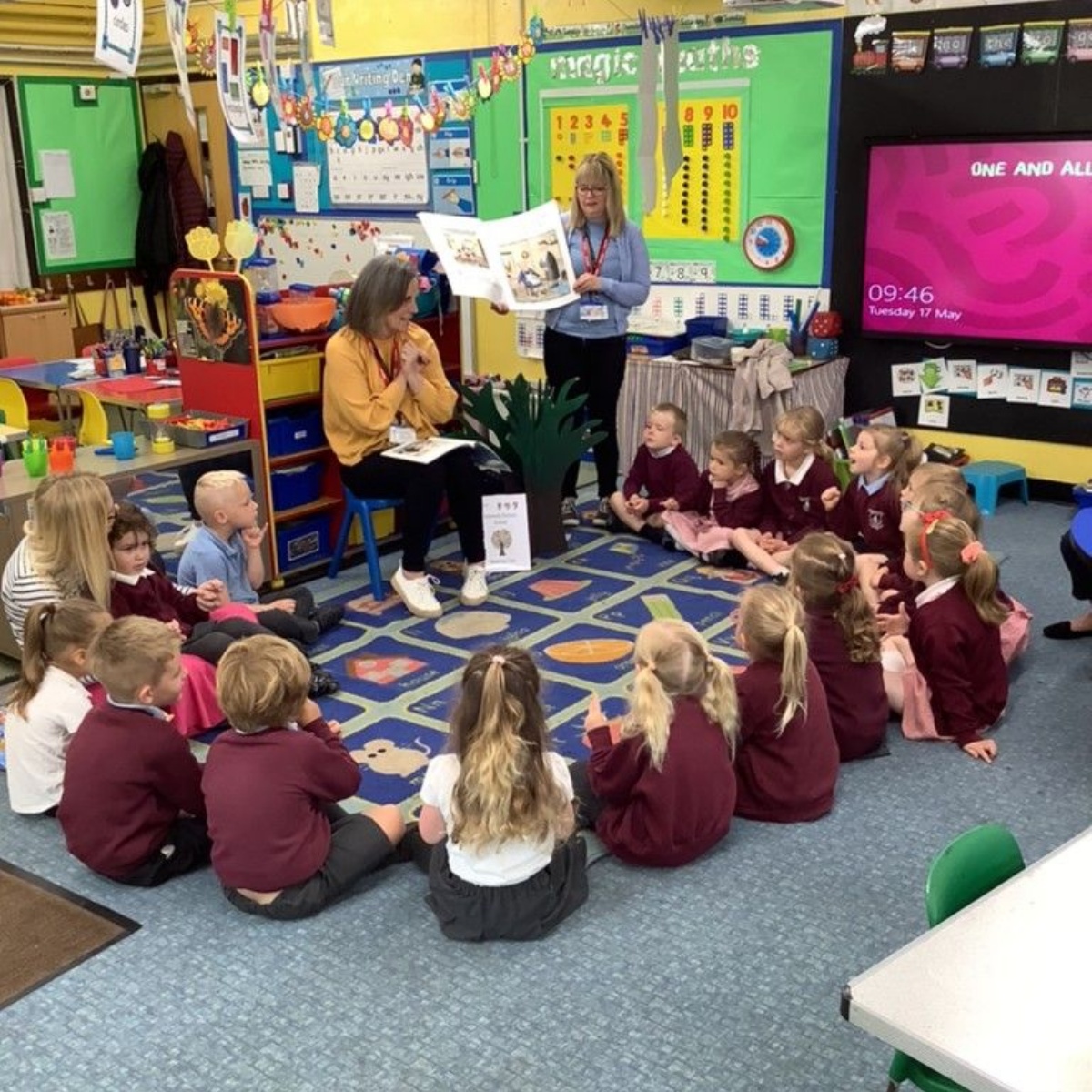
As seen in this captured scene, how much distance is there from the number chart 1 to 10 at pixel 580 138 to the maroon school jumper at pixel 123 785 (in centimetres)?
458

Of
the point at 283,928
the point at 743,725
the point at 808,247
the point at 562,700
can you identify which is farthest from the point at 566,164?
the point at 283,928

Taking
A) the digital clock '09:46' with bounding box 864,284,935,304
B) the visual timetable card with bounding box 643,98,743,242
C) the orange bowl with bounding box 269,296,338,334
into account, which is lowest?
the digital clock '09:46' with bounding box 864,284,935,304

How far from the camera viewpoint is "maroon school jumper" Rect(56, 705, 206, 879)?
2.80m

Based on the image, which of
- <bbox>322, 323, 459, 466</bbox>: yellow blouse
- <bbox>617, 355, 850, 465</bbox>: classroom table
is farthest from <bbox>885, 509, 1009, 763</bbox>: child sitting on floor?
<bbox>617, 355, 850, 465</bbox>: classroom table

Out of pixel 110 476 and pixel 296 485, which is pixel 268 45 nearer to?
pixel 296 485

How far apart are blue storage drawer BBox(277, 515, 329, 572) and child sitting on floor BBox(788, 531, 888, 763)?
239cm

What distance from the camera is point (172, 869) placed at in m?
2.95

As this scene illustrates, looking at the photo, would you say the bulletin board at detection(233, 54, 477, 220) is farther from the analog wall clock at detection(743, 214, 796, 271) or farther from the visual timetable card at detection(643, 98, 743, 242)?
the analog wall clock at detection(743, 214, 796, 271)

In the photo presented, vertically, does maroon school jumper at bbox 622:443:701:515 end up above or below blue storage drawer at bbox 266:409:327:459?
below

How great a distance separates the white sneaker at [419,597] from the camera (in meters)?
4.59

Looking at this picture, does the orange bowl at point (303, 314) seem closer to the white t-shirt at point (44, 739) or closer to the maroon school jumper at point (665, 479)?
the maroon school jumper at point (665, 479)

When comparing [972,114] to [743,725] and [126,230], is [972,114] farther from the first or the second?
[126,230]

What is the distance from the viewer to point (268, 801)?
268 cm

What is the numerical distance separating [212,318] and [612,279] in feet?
5.50
